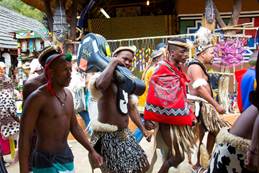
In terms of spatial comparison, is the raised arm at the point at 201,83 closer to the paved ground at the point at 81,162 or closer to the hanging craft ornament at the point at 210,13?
the paved ground at the point at 81,162

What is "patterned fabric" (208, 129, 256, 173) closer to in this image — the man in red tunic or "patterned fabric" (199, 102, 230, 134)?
the man in red tunic

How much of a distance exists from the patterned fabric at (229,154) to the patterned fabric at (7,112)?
4.84m

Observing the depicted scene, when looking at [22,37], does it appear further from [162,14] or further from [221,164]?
[221,164]

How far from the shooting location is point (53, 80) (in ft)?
12.1

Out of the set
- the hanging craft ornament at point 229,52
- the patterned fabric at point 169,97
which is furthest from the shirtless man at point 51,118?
the hanging craft ornament at point 229,52

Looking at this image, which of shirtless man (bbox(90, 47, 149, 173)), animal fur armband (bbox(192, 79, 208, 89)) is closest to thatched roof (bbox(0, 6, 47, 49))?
animal fur armband (bbox(192, 79, 208, 89))

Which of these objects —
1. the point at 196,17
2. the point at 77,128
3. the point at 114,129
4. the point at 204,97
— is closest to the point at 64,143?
the point at 77,128

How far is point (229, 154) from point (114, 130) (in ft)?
7.01

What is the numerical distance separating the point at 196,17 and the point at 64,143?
9.86 meters

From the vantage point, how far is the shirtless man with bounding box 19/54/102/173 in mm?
3494

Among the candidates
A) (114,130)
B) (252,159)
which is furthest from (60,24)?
(252,159)

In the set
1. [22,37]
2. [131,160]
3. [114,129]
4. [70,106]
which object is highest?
[22,37]

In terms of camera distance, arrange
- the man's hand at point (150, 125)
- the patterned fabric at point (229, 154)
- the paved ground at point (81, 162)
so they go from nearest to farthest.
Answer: the patterned fabric at point (229, 154) < the man's hand at point (150, 125) < the paved ground at point (81, 162)

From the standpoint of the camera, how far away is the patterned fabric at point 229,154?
98.9 inches
